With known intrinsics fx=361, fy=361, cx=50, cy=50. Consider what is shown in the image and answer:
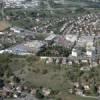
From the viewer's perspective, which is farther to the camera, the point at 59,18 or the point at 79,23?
the point at 59,18

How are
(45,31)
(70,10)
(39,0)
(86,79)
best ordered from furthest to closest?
1. (39,0)
2. (70,10)
3. (45,31)
4. (86,79)

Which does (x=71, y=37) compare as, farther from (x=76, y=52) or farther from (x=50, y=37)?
(x=76, y=52)

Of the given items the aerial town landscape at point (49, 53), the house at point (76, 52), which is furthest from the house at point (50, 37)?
the house at point (76, 52)

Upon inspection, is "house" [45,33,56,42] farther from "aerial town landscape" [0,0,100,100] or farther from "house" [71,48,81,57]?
"house" [71,48,81,57]

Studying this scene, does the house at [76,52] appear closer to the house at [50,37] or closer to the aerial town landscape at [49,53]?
the aerial town landscape at [49,53]

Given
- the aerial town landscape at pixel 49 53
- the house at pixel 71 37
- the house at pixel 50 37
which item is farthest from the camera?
the house at pixel 71 37

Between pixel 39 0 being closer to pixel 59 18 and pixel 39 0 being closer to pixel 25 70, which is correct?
pixel 59 18

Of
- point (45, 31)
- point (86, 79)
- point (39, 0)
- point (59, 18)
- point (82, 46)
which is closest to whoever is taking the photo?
point (86, 79)

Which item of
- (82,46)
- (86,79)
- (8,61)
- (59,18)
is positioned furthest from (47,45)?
(59,18)
